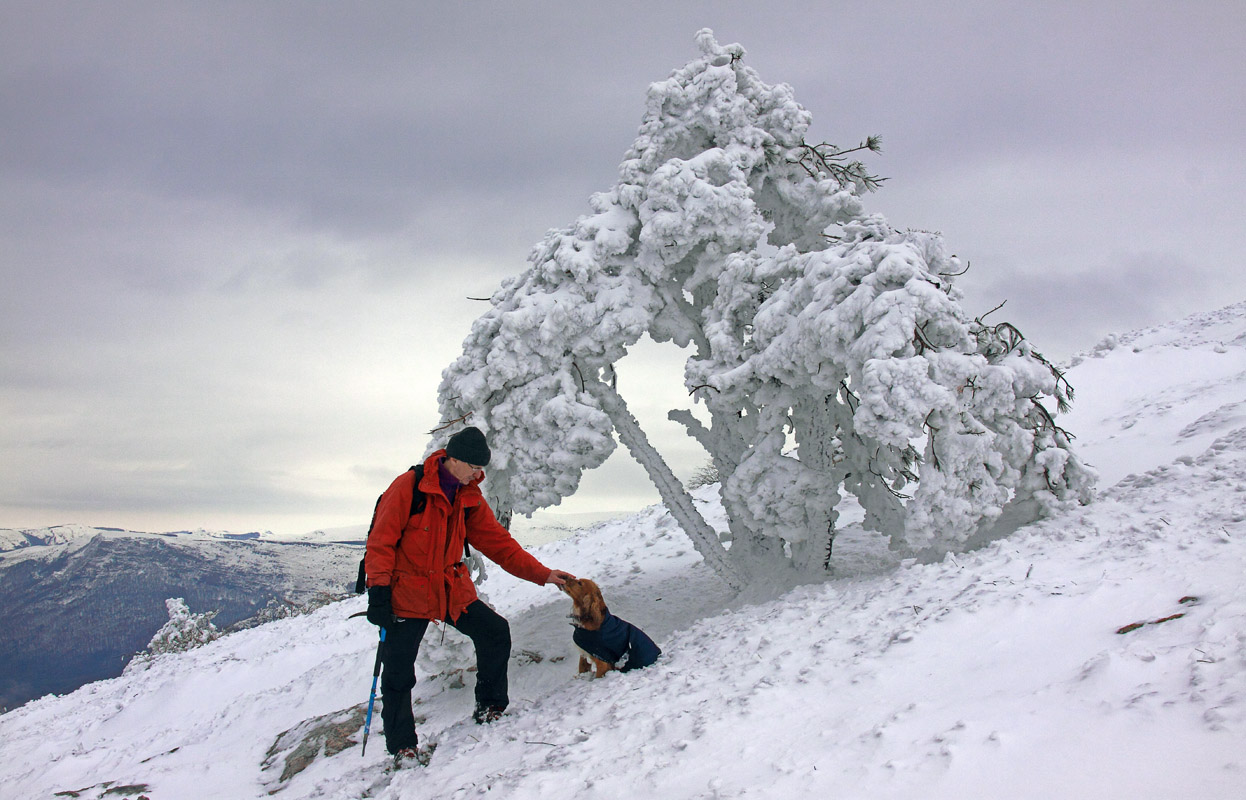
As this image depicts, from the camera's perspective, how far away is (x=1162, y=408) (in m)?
10.0

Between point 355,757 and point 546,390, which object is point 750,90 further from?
point 355,757

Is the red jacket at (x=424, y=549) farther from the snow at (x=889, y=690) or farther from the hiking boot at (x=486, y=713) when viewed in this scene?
the snow at (x=889, y=690)

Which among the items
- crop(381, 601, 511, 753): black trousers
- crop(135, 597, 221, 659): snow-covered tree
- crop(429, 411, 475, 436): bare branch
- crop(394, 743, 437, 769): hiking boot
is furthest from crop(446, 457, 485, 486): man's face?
crop(135, 597, 221, 659): snow-covered tree

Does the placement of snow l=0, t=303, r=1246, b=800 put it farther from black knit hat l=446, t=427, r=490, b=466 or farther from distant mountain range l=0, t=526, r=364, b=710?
distant mountain range l=0, t=526, r=364, b=710

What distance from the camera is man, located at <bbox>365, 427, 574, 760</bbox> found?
457 cm

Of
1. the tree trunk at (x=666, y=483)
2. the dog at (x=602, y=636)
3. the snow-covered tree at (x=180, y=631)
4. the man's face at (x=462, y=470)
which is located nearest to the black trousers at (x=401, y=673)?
the dog at (x=602, y=636)

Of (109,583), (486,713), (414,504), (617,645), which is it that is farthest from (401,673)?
(109,583)

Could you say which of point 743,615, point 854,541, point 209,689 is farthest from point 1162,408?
point 209,689

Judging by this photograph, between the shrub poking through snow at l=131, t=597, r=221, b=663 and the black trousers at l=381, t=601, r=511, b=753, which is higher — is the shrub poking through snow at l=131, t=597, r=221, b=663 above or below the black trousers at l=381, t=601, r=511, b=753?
below

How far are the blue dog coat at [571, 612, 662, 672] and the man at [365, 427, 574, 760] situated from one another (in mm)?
490

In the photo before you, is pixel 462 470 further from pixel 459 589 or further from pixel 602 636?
pixel 602 636

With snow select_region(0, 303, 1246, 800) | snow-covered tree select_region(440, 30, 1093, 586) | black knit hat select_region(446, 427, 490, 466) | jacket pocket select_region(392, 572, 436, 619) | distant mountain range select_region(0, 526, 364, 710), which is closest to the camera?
snow select_region(0, 303, 1246, 800)

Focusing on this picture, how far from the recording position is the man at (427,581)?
457cm

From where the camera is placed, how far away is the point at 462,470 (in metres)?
4.95
